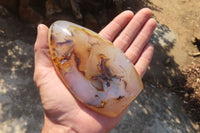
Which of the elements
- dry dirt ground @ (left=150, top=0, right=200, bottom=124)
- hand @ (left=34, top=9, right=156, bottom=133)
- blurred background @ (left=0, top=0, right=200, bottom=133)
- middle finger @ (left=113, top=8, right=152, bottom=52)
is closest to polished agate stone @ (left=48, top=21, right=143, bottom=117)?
hand @ (left=34, top=9, right=156, bottom=133)

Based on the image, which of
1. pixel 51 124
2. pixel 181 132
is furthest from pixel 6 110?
pixel 181 132

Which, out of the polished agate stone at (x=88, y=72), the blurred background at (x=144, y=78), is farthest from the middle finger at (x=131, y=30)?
the blurred background at (x=144, y=78)

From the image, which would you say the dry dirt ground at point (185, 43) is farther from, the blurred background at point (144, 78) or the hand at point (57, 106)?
the hand at point (57, 106)

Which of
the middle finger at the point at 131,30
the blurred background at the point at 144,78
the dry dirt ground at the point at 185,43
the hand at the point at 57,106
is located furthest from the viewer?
the dry dirt ground at the point at 185,43

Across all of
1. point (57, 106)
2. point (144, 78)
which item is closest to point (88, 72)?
point (57, 106)

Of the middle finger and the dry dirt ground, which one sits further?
the dry dirt ground

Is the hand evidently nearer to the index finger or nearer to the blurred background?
the index finger
